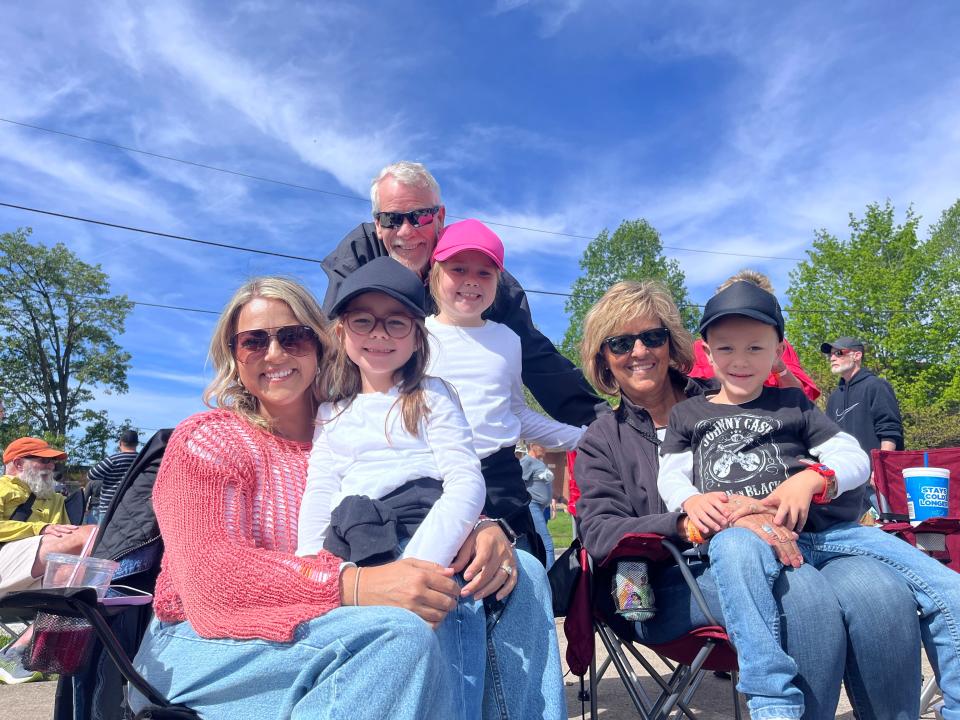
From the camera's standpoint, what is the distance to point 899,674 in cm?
197

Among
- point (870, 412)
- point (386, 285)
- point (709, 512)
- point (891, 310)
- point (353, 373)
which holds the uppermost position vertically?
point (891, 310)

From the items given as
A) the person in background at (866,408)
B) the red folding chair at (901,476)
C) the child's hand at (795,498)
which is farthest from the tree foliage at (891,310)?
the child's hand at (795,498)

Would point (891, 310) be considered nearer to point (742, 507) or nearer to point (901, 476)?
point (901, 476)

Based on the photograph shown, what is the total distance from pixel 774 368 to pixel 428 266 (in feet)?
4.95

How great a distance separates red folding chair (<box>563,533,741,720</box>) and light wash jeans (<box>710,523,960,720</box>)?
0.58 feet

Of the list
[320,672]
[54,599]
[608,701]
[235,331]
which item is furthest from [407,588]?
[608,701]

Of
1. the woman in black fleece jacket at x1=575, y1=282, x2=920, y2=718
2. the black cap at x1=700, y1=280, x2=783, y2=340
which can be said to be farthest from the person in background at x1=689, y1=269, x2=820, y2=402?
the woman in black fleece jacket at x1=575, y1=282, x2=920, y2=718

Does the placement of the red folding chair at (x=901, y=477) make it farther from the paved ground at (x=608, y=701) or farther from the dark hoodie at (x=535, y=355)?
the dark hoodie at (x=535, y=355)

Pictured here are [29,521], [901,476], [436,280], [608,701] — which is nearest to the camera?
[436,280]

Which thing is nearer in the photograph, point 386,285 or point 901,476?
point 386,285

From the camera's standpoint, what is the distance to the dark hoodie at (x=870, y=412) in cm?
699

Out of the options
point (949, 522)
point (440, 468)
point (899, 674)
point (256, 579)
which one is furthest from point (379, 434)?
point (949, 522)

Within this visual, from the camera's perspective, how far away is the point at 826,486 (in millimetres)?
2211

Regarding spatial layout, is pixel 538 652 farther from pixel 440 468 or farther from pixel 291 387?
pixel 291 387
